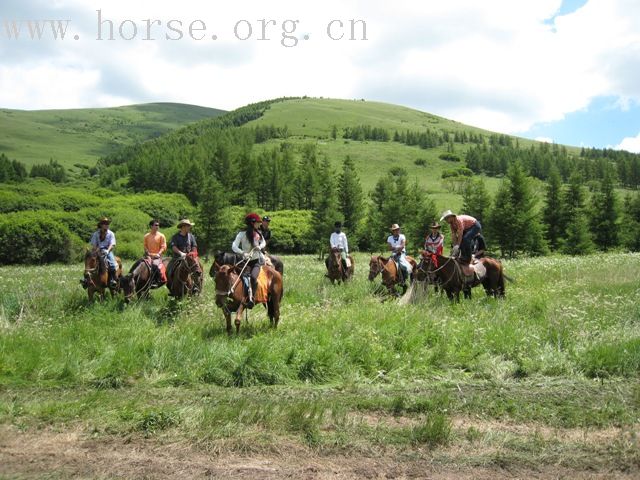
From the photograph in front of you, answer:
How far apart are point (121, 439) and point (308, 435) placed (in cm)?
224

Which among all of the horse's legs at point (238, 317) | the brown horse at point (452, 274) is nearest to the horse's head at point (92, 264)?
the horse's legs at point (238, 317)

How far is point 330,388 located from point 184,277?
692 cm

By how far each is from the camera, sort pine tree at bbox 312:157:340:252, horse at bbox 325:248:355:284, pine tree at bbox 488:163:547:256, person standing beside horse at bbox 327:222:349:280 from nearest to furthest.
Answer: horse at bbox 325:248:355:284 < person standing beside horse at bbox 327:222:349:280 < pine tree at bbox 488:163:547:256 < pine tree at bbox 312:157:340:252

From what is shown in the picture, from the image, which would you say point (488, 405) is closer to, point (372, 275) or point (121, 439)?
point (121, 439)

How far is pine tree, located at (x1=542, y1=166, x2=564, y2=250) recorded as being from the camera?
51562mm

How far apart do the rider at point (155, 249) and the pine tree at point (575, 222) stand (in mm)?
45540

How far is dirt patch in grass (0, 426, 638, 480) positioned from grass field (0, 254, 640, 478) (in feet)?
0.07

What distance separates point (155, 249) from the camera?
13.9 metres

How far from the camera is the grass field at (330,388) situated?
4988 mm

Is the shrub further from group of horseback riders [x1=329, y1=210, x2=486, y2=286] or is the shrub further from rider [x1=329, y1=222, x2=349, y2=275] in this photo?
group of horseback riders [x1=329, y1=210, x2=486, y2=286]

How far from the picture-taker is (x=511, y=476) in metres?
4.62

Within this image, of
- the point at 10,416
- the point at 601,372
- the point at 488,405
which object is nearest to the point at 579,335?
the point at 601,372

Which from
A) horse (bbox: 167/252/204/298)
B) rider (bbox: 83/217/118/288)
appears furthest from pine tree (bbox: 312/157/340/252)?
horse (bbox: 167/252/204/298)

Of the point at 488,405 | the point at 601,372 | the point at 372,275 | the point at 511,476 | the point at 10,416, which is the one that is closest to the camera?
the point at 511,476
